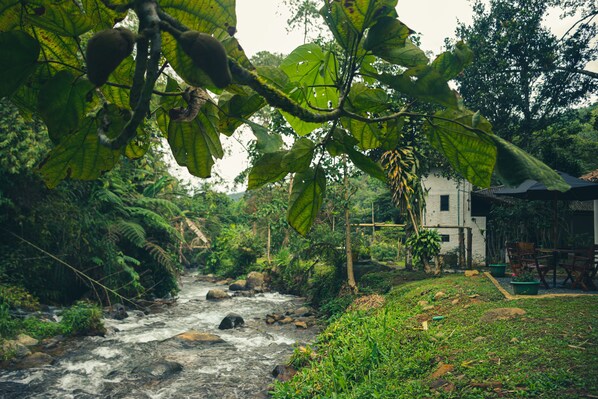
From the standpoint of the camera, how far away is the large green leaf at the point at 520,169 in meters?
0.42

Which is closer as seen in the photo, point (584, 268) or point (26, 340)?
point (584, 268)

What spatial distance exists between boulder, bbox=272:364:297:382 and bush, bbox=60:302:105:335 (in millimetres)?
3871

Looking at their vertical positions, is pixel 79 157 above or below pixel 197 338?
above

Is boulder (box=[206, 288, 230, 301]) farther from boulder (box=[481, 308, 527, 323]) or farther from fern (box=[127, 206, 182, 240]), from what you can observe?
boulder (box=[481, 308, 527, 323])

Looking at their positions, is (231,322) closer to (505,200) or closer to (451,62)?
(451,62)

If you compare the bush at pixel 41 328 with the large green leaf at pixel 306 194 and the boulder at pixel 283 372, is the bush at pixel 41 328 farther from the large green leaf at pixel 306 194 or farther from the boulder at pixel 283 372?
the large green leaf at pixel 306 194

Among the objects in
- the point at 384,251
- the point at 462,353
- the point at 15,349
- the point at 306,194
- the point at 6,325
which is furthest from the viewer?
the point at 384,251

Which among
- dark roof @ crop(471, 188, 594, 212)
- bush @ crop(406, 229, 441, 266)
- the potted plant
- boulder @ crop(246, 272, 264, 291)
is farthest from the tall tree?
boulder @ crop(246, 272, 264, 291)

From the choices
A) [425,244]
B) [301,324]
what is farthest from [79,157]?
[425,244]

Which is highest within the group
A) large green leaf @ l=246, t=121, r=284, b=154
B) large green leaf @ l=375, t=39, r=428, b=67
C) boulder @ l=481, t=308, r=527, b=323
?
large green leaf @ l=375, t=39, r=428, b=67

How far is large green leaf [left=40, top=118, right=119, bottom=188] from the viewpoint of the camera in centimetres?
54

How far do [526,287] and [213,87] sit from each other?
6.97 m

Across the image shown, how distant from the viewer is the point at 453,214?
17406 millimetres

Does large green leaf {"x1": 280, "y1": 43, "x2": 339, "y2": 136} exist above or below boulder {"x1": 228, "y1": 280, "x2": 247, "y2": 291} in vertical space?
above
